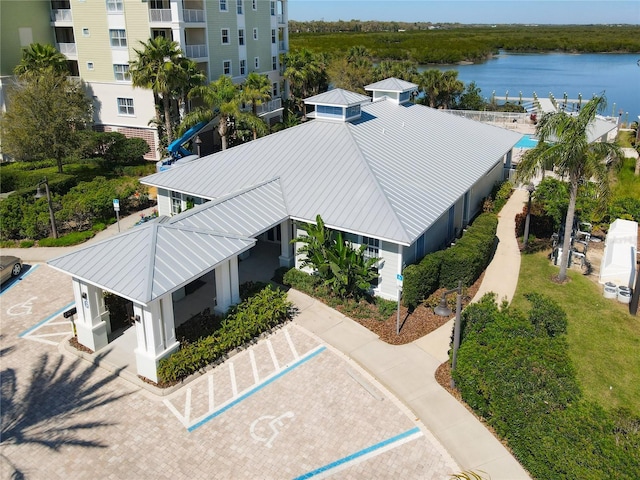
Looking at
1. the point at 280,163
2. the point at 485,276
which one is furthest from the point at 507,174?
the point at 280,163

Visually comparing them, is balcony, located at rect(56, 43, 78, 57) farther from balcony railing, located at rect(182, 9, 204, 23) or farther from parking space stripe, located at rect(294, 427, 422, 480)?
parking space stripe, located at rect(294, 427, 422, 480)

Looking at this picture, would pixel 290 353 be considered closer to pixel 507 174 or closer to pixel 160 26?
pixel 507 174

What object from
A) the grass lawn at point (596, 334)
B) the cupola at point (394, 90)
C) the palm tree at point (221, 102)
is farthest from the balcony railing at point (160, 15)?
the grass lawn at point (596, 334)

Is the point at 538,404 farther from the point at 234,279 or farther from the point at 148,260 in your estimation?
the point at 148,260

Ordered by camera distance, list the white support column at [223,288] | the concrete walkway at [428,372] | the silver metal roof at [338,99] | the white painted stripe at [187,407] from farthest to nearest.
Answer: the silver metal roof at [338,99] → the white support column at [223,288] → the white painted stripe at [187,407] → the concrete walkway at [428,372]

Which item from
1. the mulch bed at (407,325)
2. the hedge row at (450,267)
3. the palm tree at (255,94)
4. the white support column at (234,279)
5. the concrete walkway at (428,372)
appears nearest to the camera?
the concrete walkway at (428,372)

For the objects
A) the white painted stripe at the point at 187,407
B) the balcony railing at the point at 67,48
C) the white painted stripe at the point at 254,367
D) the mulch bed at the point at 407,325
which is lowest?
the white painted stripe at the point at 187,407

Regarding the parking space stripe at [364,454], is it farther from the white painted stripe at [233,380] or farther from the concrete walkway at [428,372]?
the white painted stripe at [233,380]
